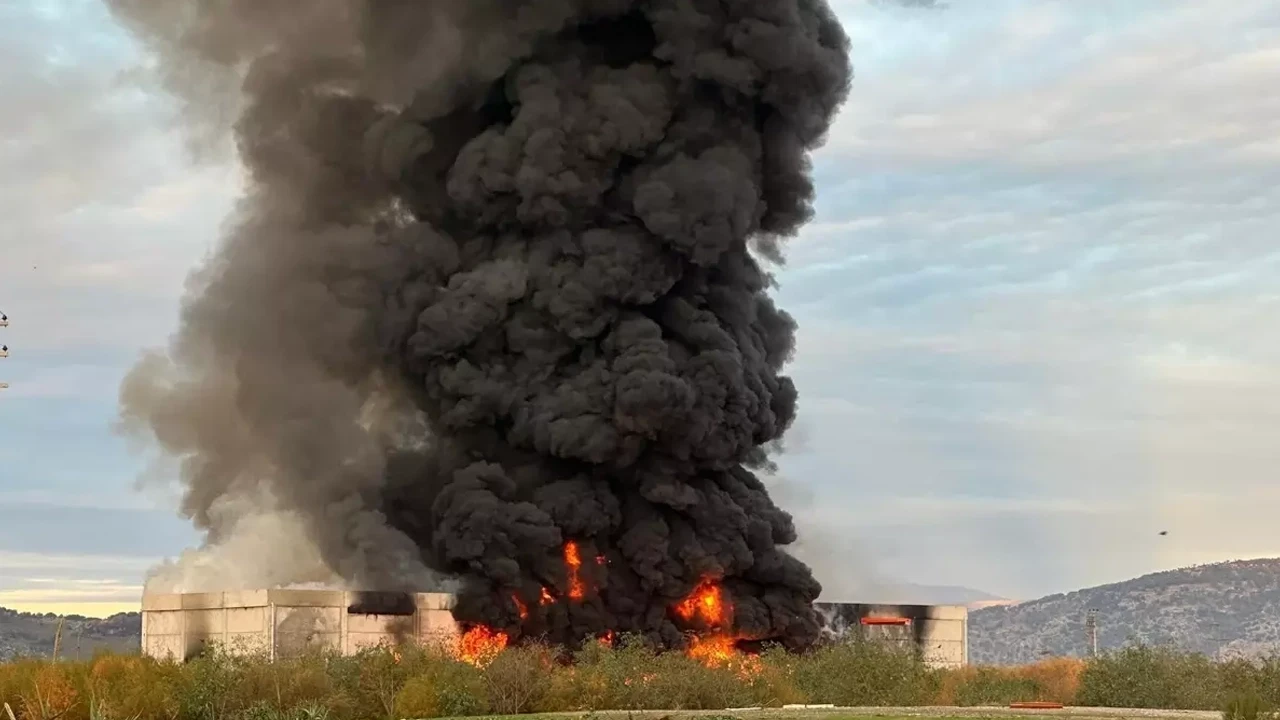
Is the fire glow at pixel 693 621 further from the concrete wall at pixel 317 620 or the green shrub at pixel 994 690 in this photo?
the green shrub at pixel 994 690

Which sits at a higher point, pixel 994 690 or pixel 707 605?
pixel 707 605

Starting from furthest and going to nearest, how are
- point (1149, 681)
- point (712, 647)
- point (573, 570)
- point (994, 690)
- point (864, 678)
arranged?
1. point (712, 647)
2. point (573, 570)
3. point (864, 678)
4. point (994, 690)
5. point (1149, 681)

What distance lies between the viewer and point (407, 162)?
7681 cm

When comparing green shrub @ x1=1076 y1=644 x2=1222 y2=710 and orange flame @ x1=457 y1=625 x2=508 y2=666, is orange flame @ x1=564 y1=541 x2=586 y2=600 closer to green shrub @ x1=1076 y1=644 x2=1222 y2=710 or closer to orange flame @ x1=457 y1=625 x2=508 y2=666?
orange flame @ x1=457 y1=625 x2=508 y2=666

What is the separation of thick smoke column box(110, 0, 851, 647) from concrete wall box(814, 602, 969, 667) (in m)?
9.36

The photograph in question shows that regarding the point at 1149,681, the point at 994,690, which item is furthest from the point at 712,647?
the point at 1149,681

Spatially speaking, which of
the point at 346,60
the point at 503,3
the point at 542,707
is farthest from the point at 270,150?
the point at 542,707

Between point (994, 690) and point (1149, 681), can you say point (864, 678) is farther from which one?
point (1149, 681)

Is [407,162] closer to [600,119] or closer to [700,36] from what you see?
[600,119]

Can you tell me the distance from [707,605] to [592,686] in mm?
22187

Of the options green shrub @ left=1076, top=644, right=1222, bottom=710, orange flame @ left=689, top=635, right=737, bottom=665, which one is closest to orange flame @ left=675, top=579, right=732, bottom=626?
orange flame @ left=689, top=635, right=737, bottom=665

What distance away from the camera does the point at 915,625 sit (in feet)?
297

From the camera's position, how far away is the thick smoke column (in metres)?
71.9

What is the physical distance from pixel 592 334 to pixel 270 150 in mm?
19095
